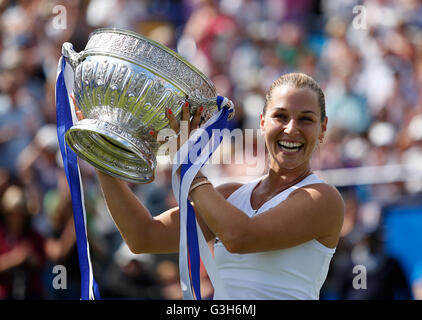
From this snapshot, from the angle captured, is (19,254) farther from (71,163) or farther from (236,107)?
(71,163)

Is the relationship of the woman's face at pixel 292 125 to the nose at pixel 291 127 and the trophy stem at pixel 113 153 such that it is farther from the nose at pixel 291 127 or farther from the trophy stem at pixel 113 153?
the trophy stem at pixel 113 153

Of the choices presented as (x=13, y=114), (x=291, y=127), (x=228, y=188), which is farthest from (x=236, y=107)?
(x=291, y=127)

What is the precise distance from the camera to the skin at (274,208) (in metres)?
1.97

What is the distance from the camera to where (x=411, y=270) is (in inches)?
169

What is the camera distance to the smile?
2.17 metres

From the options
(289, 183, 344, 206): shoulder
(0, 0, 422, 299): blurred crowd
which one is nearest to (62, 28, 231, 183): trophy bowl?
(289, 183, 344, 206): shoulder

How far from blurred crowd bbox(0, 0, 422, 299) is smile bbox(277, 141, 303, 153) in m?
2.33

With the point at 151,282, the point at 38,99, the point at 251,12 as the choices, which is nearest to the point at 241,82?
the point at 251,12

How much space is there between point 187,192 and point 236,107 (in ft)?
12.8

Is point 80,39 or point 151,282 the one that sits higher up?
point 80,39

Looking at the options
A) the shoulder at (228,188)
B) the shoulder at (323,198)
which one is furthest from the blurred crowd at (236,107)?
the shoulder at (323,198)

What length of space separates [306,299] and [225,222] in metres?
0.39

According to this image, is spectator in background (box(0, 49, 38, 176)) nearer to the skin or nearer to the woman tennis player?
the skin

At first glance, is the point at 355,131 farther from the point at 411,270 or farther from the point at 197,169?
the point at 197,169
